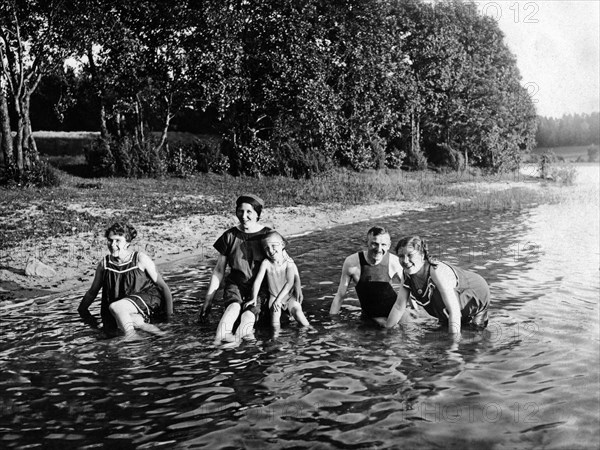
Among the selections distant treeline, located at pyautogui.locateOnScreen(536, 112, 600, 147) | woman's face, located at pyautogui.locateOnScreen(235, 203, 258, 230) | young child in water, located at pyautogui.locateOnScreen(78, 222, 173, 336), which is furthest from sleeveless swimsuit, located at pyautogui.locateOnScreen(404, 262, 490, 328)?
distant treeline, located at pyautogui.locateOnScreen(536, 112, 600, 147)

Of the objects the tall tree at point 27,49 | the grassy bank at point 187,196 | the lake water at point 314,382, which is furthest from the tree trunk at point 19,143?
the lake water at point 314,382

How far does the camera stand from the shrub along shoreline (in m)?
13.1

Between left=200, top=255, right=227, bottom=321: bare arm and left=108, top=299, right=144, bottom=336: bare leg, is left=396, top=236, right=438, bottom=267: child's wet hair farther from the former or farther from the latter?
left=108, top=299, right=144, bottom=336: bare leg

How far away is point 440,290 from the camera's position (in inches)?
305

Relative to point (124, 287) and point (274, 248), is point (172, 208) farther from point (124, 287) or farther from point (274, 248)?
point (274, 248)

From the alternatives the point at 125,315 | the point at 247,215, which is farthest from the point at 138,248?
the point at 247,215

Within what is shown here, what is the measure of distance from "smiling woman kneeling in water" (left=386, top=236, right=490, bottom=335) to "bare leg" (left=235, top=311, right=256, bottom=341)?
1.97m

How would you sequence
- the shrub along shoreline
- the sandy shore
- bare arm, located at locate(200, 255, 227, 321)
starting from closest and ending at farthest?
1. bare arm, located at locate(200, 255, 227, 321)
2. the sandy shore
3. the shrub along shoreline

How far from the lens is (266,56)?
31156mm

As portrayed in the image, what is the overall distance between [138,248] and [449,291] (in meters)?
8.98

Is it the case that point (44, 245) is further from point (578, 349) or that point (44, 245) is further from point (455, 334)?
point (578, 349)

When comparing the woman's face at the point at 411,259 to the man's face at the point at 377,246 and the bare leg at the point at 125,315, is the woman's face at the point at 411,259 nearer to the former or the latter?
the man's face at the point at 377,246

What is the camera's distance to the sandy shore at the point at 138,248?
11539 mm

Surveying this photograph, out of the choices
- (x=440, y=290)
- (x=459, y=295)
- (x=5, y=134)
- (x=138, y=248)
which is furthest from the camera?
(x=5, y=134)
